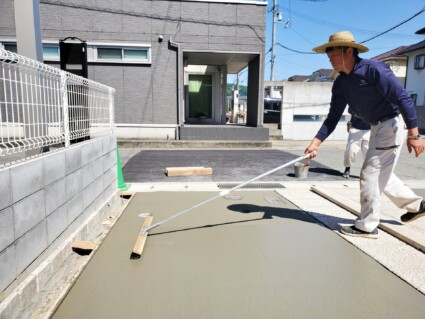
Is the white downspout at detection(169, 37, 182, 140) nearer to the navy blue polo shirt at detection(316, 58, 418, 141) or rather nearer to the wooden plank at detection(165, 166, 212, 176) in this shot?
the wooden plank at detection(165, 166, 212, 176)

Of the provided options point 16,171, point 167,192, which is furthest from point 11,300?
point 167,192

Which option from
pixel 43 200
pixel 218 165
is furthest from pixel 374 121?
pixel 218 165

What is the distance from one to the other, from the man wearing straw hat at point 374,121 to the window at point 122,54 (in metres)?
8.67

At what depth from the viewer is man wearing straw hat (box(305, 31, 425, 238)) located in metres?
2.70

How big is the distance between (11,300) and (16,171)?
0.74 m

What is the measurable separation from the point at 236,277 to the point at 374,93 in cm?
204

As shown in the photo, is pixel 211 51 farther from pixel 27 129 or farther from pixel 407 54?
pixel 407 54

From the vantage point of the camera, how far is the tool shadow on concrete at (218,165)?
5898mm

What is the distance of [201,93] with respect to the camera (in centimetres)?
1546

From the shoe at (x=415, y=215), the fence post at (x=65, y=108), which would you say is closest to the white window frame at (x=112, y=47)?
the fence post at (x=65, y=108)

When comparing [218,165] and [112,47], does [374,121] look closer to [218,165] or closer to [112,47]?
[218,165]

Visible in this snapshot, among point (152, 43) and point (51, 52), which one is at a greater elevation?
point (152, 43)

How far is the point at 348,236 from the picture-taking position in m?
3.02

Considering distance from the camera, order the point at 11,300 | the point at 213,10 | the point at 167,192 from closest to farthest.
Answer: the point at 11,300, the point at 167,192, the point at 213,10
